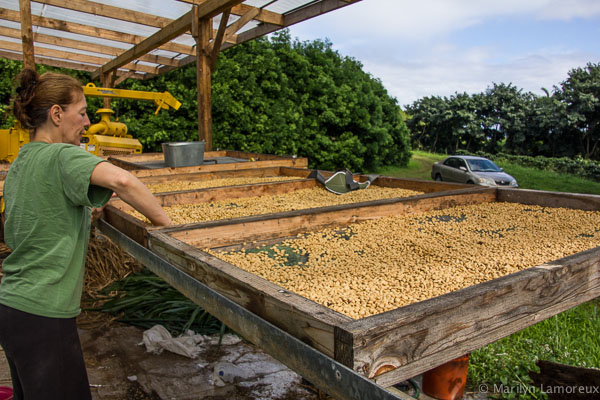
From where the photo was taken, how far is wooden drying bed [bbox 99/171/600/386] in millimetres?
978

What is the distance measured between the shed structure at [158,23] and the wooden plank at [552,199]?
3.30m

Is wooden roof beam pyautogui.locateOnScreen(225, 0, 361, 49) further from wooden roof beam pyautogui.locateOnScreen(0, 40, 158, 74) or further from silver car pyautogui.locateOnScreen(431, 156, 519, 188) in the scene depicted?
silver car pyautogui.locateOnScreen(431, 156, 519, 188)

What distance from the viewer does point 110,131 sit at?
6680 millimetres

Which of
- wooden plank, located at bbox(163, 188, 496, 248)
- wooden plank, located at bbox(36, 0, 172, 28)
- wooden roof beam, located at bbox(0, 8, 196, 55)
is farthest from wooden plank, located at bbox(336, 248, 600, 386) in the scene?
wooden roof beam, located at bbox(0, 8, 196, 55)

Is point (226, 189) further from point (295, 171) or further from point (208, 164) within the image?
point (208, 164)

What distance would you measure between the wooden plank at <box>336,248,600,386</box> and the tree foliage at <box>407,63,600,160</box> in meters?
21.7

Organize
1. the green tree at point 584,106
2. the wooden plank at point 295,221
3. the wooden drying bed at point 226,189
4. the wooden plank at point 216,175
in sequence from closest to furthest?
the wooden plank at point 295,221 < the wooden drying bed at point 226,189 < the wooden plank at point 216,175 < the green tree at point 584,106

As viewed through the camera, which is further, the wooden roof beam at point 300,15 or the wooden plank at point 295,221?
the wooden roof beam at point 300,15

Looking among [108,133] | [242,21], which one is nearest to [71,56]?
[108,133]

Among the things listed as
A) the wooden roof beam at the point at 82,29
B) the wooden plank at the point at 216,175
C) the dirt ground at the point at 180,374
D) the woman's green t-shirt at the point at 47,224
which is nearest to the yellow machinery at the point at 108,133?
the wooden roof beam at the point at 82,29

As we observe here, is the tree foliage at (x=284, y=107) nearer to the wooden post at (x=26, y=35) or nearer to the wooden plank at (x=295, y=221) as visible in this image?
the wooden post at (x=26, y=35)

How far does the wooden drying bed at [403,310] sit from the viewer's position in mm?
978

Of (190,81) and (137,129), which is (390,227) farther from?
(190,81)

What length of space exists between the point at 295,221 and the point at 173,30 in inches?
237
